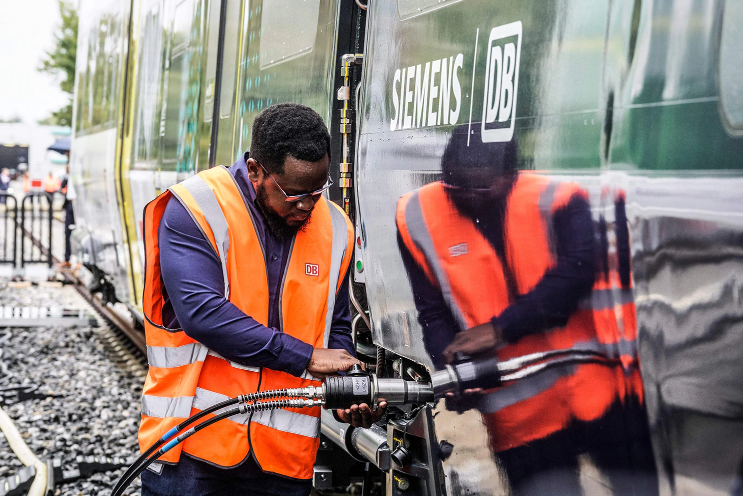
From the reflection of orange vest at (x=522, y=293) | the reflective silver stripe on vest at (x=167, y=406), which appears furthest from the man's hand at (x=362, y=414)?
the reflective silver stripe on vest at (x=167, y=406)

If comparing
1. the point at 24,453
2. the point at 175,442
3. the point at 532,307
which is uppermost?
the point at 532,307

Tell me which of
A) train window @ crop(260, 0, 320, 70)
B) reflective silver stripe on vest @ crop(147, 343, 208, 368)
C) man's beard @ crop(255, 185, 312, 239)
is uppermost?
train window @ crop(260, 0, 320, 70)

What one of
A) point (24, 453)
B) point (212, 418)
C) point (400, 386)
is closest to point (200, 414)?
point (212, 418)

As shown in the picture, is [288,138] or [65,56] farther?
[65,56]

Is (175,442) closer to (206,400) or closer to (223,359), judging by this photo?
(206,400)

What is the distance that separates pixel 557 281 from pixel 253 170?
3.24 feet

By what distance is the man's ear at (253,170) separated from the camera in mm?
2627

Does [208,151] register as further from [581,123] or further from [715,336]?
[715,336]

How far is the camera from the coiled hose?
2.43 metres

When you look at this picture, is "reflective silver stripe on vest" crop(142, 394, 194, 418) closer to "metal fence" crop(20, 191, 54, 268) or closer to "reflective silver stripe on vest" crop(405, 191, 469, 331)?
"reflective silver stripe on vest" crop(405, 191, 469, 331)

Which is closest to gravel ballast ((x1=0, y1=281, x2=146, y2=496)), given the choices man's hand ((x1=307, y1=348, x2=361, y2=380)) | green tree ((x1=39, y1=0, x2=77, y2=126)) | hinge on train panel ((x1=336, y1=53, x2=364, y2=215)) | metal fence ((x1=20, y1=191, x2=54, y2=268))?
hinge on train panel ((x1=336, y1=53, x2=364, y2=215))

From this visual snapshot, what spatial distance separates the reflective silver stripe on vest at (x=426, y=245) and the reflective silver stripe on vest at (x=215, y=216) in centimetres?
61

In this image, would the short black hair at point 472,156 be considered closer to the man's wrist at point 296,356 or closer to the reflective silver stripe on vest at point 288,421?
the man's wrist at point 296,356

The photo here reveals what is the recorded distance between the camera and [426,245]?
109 inches
